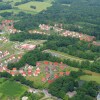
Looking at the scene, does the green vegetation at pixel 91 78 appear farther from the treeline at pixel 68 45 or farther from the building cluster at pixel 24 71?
the building cluster at pixel 24 71

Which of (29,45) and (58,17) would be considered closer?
(29,45)

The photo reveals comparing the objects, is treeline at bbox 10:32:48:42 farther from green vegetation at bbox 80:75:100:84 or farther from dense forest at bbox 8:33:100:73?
green vegetation at bbox 80:75:100:84

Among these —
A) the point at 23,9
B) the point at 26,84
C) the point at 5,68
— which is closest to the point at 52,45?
the point at 5,68

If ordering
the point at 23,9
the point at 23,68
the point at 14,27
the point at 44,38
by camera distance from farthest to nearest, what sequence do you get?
the point at 23,9 < the point at 14,27 < the point at 44,38 < the point at 23,68

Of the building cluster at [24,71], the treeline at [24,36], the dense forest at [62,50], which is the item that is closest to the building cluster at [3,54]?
the dense forest at [62,50]

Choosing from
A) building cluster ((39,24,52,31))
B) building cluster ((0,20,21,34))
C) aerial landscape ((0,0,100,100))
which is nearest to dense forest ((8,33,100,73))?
aerial landscape ((0,0,100,100))

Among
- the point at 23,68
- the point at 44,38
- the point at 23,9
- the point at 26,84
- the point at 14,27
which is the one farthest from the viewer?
the point at 23,9

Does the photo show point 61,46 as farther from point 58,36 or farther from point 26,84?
point 26,84

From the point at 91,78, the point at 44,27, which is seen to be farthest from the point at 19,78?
the point at 44,27
